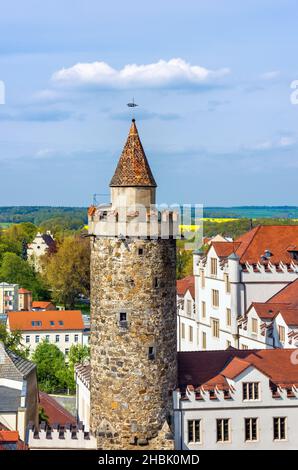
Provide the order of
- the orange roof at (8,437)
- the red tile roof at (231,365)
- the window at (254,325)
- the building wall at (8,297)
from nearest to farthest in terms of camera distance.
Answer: the orange roof at (8,437), the red tile roof at (231,365), the window at (254,325), the building wall at (8,297)

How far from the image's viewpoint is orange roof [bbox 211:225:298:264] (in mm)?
57581

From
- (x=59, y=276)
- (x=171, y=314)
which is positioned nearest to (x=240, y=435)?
(x=171, y=314)

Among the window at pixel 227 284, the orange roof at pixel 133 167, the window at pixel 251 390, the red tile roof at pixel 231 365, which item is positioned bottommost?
the window at pixel 251 390

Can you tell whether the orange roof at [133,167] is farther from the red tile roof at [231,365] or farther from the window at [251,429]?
the window at [251,429]

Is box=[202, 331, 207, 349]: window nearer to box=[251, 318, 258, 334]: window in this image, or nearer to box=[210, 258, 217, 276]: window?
box=[210, 258, 217, 276]: window

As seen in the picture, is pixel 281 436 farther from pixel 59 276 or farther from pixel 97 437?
pixel 59 276

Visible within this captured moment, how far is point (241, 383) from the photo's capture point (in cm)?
3856

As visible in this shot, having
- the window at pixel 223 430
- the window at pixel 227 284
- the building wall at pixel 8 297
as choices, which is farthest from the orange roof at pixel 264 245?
the building wall at pixel 8 297

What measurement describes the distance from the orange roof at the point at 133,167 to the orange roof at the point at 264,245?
2089 centimetres

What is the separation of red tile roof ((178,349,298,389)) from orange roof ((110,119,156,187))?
8.38 meters

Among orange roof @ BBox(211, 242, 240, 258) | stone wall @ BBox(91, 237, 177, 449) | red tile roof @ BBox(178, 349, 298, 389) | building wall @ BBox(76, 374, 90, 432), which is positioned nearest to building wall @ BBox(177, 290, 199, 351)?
orange roof @ BBox(211, 242, 240, 258)

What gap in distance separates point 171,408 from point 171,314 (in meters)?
3.87

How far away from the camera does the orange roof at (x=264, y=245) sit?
189 feet
